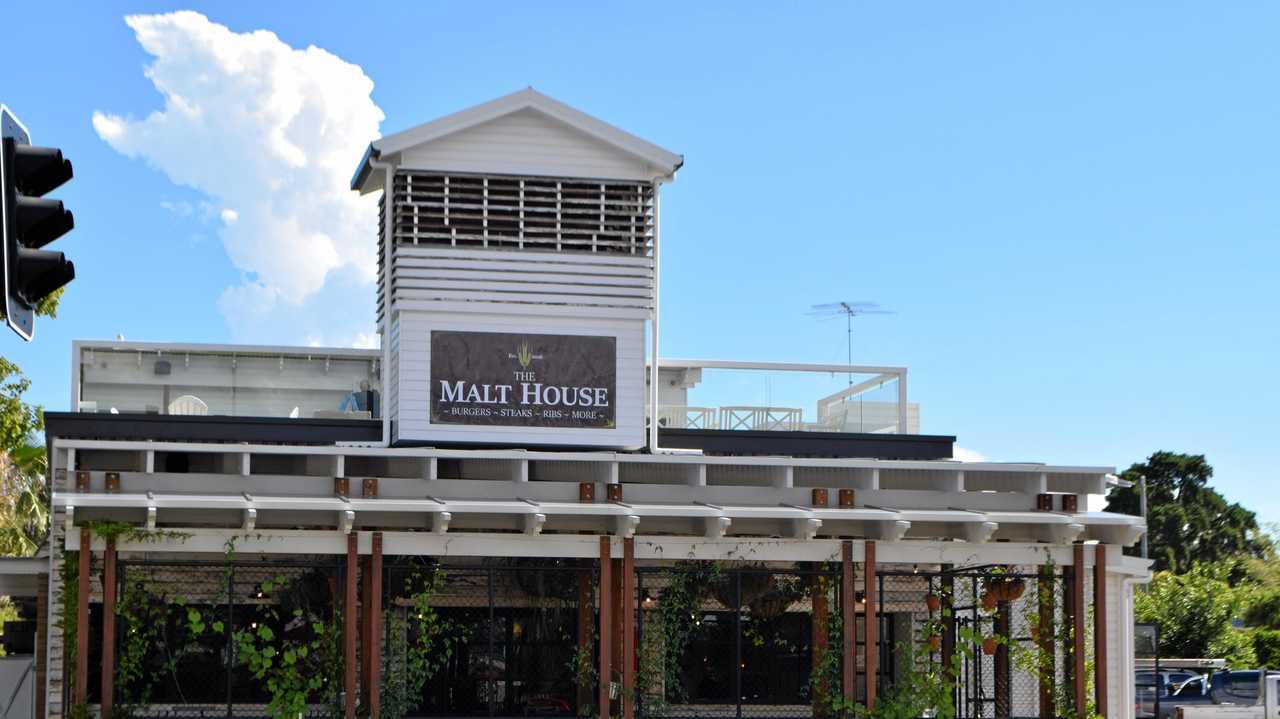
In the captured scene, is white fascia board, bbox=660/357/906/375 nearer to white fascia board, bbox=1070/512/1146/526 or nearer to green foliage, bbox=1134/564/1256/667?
white fascia board, bbox=1070/512/1146/526

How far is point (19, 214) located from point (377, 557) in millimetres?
13177

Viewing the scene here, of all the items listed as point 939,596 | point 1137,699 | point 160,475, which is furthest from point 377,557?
point 1137,699

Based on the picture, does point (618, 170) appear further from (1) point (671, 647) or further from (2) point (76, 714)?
(2) point (76, 714)

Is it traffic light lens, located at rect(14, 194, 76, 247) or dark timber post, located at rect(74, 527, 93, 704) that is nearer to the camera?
traffic light lens, located at rect(14, 194, 76, 247)

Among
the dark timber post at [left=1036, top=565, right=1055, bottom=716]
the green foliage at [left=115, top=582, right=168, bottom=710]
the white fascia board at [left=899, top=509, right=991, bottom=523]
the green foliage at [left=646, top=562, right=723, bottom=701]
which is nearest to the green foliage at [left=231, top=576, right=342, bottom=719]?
the green foliage at [left=115, top=582, right=168, bottom=710]

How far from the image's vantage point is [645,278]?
933 inches

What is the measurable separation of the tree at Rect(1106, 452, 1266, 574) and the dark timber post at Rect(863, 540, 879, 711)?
54561 mm

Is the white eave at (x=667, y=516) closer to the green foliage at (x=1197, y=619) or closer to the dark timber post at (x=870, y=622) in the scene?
the dark timber post at (x=870, y=622)

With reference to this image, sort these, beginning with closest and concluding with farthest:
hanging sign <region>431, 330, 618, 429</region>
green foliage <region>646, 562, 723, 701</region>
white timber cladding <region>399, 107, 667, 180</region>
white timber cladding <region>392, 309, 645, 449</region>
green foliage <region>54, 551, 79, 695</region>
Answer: green foliage <region>54, 551, 79, 695</region>
green foliage <region>646, 562, 723, 701</region>
white timber cladding <region>392, 309, 645, 449</region>
hanging sign <region>431, 330, 618, 429</region>
white timber cladding <region>399, 107, 667, 180</region>

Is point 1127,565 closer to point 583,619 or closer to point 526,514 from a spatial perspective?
point 583,619

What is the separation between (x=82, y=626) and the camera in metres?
19.2

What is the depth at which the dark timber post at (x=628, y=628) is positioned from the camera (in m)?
20.4

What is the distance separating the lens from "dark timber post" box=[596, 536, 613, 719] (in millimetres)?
20266

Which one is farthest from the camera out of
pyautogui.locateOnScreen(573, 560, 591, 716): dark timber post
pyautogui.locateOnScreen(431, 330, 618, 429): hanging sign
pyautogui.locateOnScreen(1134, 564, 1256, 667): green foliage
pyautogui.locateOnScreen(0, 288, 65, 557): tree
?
pyautogui.locateOnScreen(1134, 564, 1256, 667): green foliage
